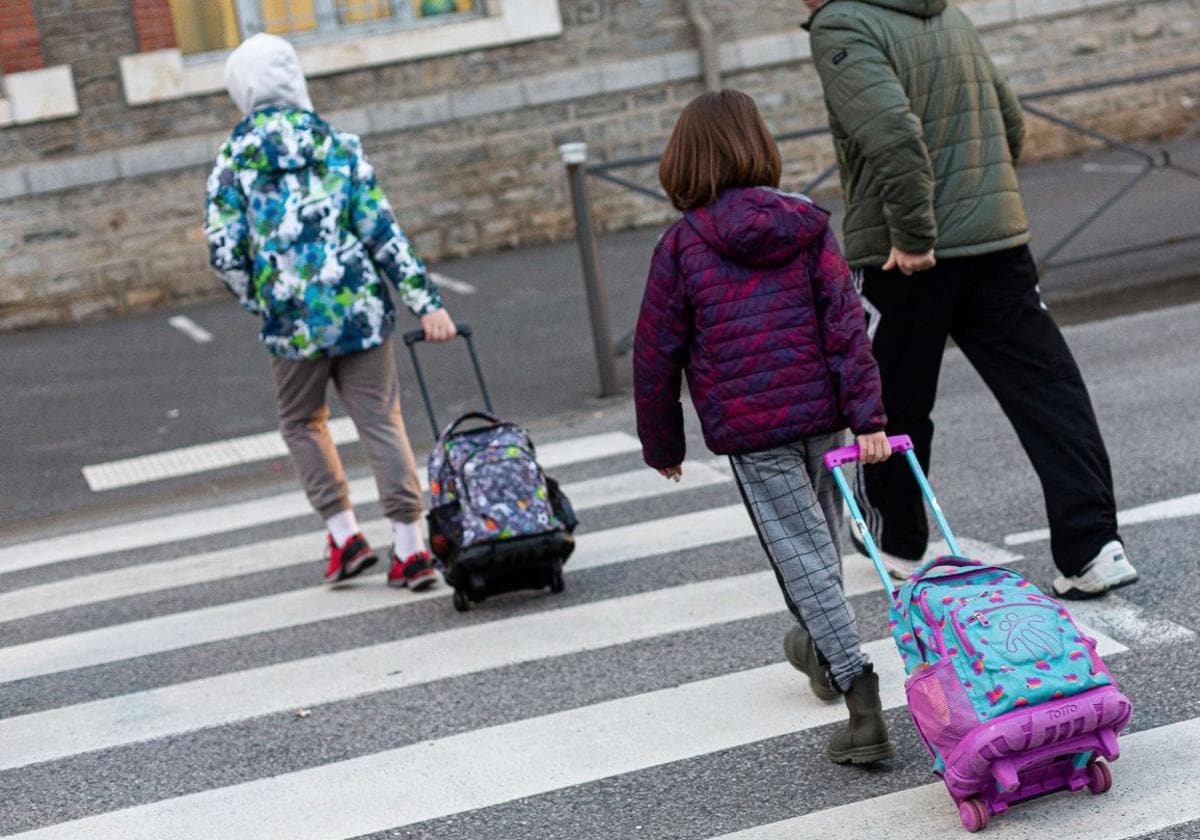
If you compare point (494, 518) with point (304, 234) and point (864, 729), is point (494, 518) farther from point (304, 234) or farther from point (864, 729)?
point (864, 729)

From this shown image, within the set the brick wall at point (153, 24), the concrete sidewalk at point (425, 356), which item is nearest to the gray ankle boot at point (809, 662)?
the concrete sidewalk at point (425, 356)

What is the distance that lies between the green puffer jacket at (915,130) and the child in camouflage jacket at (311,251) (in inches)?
63.0

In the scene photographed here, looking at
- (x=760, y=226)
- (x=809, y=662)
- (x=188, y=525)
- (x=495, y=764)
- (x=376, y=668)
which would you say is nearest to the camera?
(x=760, y=226)

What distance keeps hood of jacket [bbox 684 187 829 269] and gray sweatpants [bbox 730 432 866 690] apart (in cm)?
47

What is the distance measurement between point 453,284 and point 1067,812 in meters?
10.4

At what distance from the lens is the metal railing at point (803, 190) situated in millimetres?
9242

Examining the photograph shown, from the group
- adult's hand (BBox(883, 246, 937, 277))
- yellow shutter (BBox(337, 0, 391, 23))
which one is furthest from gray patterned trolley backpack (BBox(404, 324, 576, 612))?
yellow shutter (BBox(337, 0, 391, 23))

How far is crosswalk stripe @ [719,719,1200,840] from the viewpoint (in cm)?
370

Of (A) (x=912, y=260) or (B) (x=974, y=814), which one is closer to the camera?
(B) (x=974, y=814)

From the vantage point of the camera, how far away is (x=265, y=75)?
590 centimetres

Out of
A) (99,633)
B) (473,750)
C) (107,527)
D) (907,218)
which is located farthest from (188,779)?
(107,527)

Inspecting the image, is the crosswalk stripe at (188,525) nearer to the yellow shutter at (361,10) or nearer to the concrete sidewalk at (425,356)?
the concrete sidewalk at (425,356)

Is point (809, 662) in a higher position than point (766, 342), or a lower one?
lower

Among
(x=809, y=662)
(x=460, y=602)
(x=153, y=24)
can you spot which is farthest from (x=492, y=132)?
(x=809, y=662)
